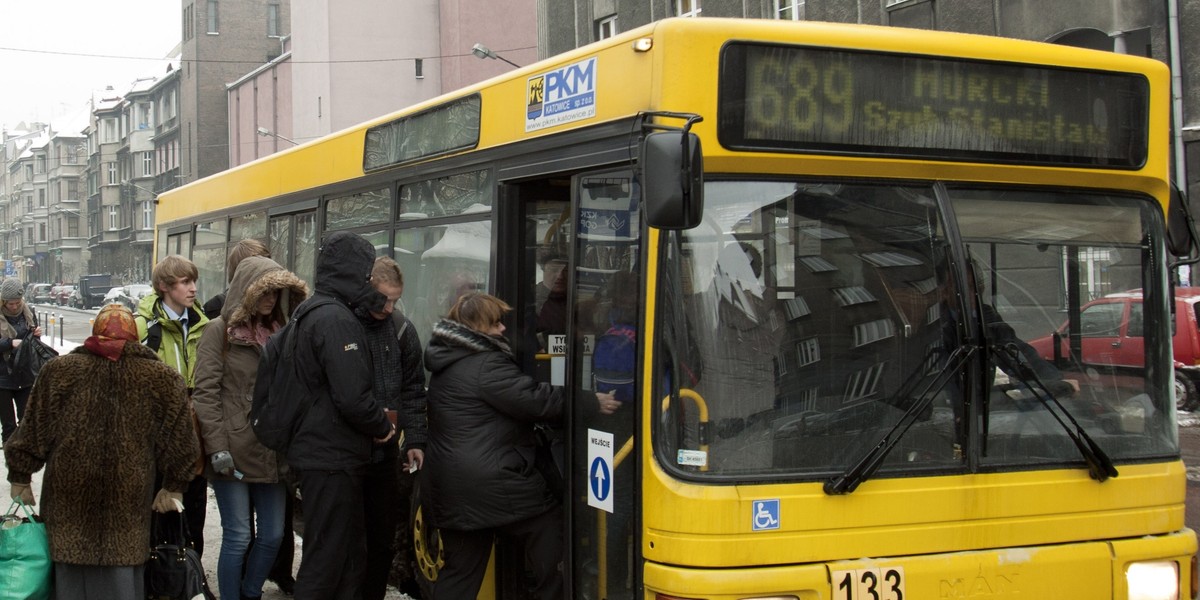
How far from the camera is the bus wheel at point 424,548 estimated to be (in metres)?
5.55

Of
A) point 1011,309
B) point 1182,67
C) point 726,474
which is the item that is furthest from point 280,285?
point 1182,67

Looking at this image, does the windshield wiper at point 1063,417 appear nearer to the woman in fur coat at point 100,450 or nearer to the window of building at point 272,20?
the woman in fur coat at point 100,450

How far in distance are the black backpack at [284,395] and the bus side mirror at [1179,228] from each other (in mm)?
3397

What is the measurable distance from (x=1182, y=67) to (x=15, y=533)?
1834cm

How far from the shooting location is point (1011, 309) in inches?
168

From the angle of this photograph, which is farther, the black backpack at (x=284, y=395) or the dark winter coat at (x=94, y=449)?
the black backpack at (x=284, y=395)

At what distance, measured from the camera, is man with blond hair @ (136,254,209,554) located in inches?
236

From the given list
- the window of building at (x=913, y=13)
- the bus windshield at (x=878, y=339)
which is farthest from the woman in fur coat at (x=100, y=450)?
the window of building at (x=913, y=13)

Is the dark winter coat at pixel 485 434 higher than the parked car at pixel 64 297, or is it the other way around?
the parked car at pixel 64 297

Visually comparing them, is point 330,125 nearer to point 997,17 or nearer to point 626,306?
point 997,17

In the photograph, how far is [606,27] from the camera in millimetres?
30109

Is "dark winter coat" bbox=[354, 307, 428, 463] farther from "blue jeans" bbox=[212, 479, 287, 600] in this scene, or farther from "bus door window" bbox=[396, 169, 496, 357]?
"blue jeans" bbox=[212, 479, 287, 600]

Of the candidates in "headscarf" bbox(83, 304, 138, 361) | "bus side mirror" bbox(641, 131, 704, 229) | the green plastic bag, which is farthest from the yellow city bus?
the green plastic bag

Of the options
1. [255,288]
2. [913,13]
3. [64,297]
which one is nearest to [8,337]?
[255,288]
